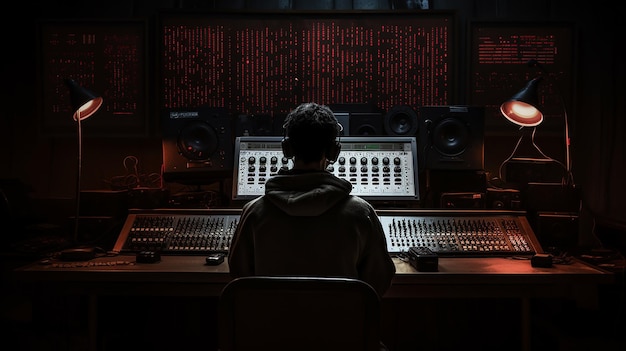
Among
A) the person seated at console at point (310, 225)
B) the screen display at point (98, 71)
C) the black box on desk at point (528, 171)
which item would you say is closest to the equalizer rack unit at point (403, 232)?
the black box on desk at point (528, 171)

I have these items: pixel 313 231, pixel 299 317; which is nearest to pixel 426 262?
pixel 313 231

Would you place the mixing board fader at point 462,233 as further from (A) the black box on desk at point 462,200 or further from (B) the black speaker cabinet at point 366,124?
(B) the black speaker cabinet at point 366,124

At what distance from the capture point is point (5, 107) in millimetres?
3672

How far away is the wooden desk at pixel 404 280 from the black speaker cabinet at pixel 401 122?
970mm

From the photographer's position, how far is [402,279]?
2205mm

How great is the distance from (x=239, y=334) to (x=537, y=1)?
10.3 ft

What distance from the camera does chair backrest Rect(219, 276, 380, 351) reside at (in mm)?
1422

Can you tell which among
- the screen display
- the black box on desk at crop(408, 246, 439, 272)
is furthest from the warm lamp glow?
the screen display

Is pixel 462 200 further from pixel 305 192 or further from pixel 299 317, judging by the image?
pixel 299 317

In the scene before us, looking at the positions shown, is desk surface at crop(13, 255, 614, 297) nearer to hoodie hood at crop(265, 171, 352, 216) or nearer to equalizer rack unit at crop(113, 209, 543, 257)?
equalizer rack unit at crop(113, 209, 543, 257)

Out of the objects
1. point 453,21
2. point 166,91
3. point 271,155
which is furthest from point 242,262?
point 453,21

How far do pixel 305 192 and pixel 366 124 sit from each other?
1.47 m

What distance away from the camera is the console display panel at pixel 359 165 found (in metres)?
2.88

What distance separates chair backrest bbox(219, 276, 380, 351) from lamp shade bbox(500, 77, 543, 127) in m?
1.90
